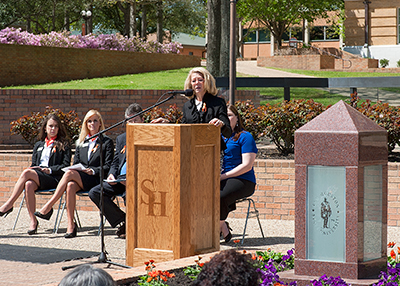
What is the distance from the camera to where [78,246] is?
6574 millimetres

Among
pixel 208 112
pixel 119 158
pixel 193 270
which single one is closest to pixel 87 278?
pixel 193 270

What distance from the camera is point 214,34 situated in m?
16.1

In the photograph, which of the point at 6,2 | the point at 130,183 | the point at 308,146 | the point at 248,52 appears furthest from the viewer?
the point at 248,52

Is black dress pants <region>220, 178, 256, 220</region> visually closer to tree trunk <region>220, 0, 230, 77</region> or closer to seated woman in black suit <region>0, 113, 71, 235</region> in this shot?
seated woman in black suit <region>0, 113, 71, 235</region>

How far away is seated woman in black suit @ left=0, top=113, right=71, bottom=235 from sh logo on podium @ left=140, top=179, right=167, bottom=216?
315 centimetres

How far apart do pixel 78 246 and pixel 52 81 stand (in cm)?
1334

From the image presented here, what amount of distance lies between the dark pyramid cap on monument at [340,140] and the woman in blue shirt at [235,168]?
2411 mm

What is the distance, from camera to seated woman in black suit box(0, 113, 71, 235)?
7.61m

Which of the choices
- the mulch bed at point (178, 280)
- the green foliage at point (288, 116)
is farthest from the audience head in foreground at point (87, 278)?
the green foliage at point (288, 116)

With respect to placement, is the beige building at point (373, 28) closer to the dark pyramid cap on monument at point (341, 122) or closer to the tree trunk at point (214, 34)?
the tree trunk at point (214, 34)

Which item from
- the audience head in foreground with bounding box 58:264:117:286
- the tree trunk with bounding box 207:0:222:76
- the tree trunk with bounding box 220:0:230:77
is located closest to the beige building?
the tree trunk with bounding box 220:0:230:77

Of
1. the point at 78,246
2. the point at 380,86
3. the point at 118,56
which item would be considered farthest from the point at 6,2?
the point at 78,246

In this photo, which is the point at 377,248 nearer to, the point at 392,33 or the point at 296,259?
the point at 296,259

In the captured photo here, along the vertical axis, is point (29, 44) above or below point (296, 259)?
above
